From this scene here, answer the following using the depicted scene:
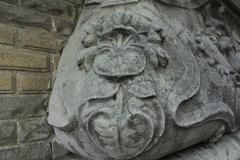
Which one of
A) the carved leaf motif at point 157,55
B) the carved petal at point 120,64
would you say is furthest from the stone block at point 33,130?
the carved leaf motif at point 157,55

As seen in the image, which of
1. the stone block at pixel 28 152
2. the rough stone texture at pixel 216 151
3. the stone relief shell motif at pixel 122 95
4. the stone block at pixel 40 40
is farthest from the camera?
the stone block at pixel 40 40

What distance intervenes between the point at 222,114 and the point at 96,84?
1.69 feet

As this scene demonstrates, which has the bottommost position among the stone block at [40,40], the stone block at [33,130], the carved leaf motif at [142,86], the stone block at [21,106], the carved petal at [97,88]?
the stone block at [33,130]

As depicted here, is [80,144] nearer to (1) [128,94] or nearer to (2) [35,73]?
(1) [128,94]

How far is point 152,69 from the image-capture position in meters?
1.11

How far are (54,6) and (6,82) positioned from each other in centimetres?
41

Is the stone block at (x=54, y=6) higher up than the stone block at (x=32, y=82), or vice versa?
the stone block at (x=54, y=6)

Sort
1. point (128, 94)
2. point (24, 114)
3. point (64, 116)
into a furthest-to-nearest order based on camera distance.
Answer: point (24, 114)
point (64, 116)
point (128, 94)

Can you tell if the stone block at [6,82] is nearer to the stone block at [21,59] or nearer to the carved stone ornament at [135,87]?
the stone block at [21,59]

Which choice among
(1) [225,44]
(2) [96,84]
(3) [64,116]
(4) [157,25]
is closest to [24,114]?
(3) [64,116]

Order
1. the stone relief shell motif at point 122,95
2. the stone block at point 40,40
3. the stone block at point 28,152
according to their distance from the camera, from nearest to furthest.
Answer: the stone relief shell motif at point 122,95
the stone block at point 28,152
the stone block at point 40,40

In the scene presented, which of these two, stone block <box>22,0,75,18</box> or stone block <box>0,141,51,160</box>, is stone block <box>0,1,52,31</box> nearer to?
stone block <box>22,0,75,18</box>

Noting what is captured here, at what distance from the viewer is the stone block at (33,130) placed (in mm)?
1519

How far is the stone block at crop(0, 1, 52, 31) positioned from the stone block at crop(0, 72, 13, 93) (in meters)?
0.21
